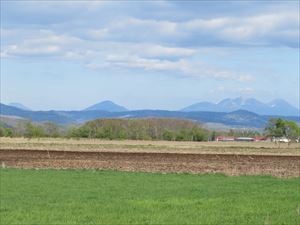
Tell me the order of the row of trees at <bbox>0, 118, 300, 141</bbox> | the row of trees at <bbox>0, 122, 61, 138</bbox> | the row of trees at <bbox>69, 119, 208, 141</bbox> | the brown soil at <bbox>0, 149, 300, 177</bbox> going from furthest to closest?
the row of trees at <bbox>69, 119, 208, 141</bbox>
the row of trees at <bbox>0, 122, 61, 138</bbox>
the row of trees at <bbox>0, 118, 300, 141</bbox>
the brown soil at <bbox>0, 149, 300, 177</bbox>

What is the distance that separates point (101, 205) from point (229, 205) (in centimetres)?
371

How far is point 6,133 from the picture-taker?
5699 inches

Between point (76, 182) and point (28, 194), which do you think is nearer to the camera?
point (28, 194)

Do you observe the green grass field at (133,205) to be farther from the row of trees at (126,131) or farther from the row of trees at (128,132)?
the row of trees at (128,132)

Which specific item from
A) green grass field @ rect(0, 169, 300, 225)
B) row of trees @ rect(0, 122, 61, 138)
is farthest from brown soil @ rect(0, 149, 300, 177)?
row of trees @ rect(0, 122, 61, 138)

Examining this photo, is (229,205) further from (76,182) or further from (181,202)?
(76,182)

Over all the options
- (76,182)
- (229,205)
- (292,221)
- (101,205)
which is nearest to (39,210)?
(101,205)

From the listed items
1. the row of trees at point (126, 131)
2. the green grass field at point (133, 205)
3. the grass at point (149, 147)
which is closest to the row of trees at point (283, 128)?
the row of trees at point (126, 131)

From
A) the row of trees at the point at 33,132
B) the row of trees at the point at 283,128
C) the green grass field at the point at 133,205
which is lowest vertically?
the green grass field at the point at 133,205

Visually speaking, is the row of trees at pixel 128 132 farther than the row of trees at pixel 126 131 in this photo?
Yes

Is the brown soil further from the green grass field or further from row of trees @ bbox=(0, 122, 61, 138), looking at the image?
row of trees @ bbox=(0, 122, 61, 138)

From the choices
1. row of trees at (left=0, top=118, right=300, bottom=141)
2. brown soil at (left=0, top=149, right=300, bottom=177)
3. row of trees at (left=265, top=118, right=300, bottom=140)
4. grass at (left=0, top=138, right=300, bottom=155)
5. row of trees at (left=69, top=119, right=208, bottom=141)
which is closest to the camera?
brown soil at (left=0, top=149, right=300, bottom=177)

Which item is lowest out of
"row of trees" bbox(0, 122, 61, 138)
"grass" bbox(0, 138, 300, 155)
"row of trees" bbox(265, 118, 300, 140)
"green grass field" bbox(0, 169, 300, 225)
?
"grass" bbox(0, 138, 300, 155)

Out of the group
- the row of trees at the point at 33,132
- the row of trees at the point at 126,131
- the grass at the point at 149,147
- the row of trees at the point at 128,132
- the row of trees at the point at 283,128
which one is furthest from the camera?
the row of trees at the point at 128,132
